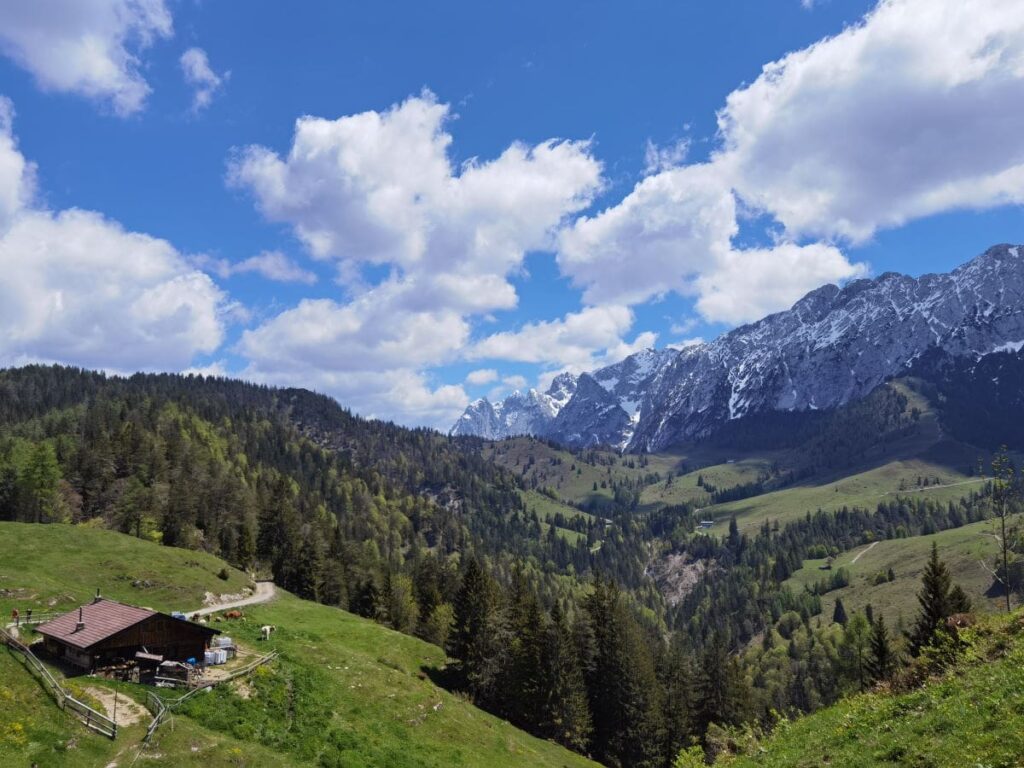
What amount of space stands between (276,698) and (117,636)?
12.6 meters

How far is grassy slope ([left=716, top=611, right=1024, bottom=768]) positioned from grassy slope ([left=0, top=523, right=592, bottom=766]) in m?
28.0

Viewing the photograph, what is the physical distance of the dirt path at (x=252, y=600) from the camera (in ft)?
256

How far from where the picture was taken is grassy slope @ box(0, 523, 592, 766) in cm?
3712

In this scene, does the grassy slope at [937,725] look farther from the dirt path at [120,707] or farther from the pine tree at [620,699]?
the pine tree at [620,699]

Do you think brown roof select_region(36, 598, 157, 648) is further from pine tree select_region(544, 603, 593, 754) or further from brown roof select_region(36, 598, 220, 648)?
pine tree select_region(544, 603, 593, 754)

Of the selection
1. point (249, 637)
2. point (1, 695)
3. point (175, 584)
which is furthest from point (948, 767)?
point (175, 584)

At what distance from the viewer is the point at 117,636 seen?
4728 cm

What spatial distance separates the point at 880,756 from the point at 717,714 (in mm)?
69302

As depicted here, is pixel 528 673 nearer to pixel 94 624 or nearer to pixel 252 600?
pixel 252 600

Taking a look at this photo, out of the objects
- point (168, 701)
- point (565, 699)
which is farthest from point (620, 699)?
point (168, 701)

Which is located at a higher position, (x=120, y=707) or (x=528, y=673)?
A: (x=120, y=707)

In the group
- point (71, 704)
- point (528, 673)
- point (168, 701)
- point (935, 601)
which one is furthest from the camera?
point (528, 673)

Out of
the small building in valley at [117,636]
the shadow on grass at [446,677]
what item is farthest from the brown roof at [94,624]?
the shadow on grass at [446,677]

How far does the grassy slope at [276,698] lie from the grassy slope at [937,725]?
1103 inches
